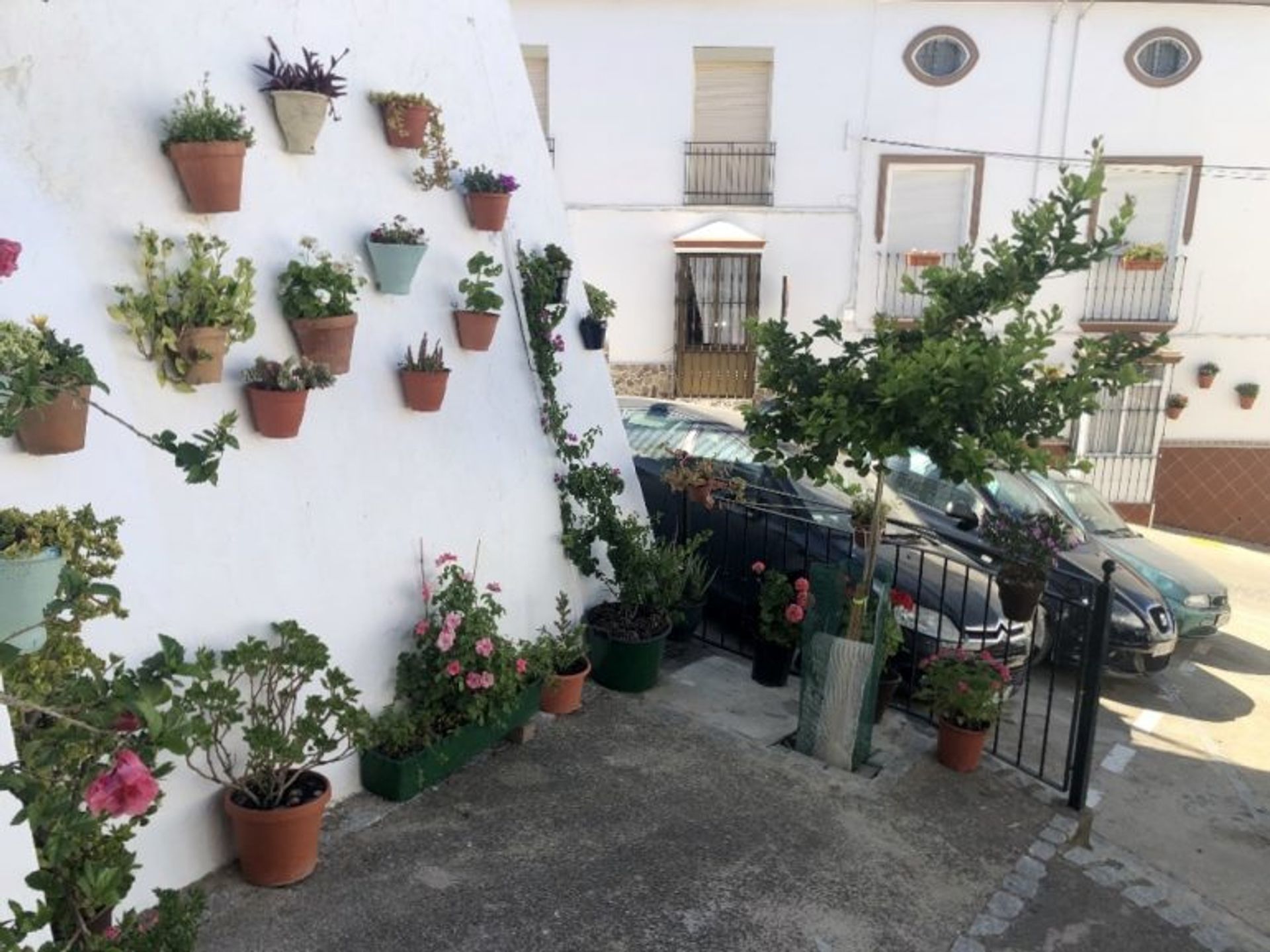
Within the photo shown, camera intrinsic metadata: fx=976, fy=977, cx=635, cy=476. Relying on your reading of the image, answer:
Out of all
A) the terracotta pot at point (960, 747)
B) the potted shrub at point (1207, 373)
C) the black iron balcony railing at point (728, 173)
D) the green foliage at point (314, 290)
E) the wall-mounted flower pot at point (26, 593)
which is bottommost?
the terracotta pot at point (960, 747)

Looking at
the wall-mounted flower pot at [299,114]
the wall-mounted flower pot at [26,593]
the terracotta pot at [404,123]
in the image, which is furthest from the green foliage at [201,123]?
the wall-mounted flower pot at [26,593]

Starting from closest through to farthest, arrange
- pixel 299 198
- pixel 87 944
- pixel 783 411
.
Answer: pixel 87 944 < pixel 299 198 < pixel 783 411

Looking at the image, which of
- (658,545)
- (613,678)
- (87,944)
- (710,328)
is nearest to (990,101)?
(710,328)

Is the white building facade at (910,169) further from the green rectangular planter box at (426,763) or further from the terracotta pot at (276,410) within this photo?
the terracotta pot at (276,410)

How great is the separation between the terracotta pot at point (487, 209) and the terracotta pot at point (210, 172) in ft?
4.82

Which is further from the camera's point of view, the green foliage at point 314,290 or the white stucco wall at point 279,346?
the green foliage at point 314,290

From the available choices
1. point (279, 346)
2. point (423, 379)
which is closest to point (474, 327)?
point (423, 379)

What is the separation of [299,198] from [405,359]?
824 millimetres

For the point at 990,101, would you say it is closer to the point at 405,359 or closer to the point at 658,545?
the point at 658,545

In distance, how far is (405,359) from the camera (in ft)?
14.5

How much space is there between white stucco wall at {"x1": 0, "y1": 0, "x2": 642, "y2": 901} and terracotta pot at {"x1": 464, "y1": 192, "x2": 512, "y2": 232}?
66 mm

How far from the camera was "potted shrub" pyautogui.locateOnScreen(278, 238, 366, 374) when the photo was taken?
3.76m

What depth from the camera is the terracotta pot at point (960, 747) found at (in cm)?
482

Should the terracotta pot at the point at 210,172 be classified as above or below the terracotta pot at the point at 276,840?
above
